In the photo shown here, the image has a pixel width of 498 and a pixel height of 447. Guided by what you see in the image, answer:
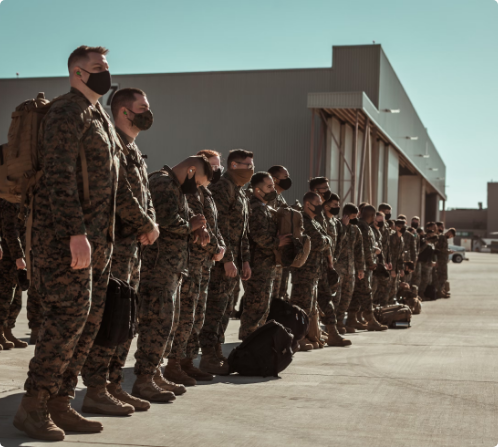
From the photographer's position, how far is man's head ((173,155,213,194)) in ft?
17.8

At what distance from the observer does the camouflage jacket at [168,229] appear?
5.20m

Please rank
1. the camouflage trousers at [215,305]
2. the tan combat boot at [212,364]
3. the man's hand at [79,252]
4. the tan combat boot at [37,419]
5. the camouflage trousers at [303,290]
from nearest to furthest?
the man's hand at [79,252] < the tan combat boot at [37,419] < the tan combat boot at [212,364] < the camouflage trousers at [215,305] < the camouflage trousers at [303,290]

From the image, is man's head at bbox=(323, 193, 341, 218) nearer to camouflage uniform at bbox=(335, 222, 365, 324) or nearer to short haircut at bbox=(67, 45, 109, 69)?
camouflage uniform at bbox=(335, 222, 365, 324)

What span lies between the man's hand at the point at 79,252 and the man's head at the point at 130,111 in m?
1.22

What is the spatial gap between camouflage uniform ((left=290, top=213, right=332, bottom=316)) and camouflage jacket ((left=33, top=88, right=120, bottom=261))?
4.52m

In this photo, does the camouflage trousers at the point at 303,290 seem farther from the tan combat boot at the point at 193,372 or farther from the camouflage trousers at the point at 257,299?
the tan combat boot at the point at 193,372

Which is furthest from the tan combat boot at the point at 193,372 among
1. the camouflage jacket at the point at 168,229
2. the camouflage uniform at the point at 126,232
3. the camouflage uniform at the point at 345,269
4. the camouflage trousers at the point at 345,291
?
the camouflage trousers at the point at 345,291

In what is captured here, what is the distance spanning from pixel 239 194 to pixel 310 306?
2083 millimetres

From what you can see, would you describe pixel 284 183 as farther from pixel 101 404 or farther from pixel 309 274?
pixel 101 404

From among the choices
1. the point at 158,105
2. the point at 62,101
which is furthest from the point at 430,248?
the point at 158,105

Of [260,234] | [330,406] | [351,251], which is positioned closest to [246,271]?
[260,234]

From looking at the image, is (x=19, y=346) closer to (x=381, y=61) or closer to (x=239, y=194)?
(x=239, y=194)

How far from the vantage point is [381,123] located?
30469 mm

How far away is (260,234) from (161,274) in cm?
230
